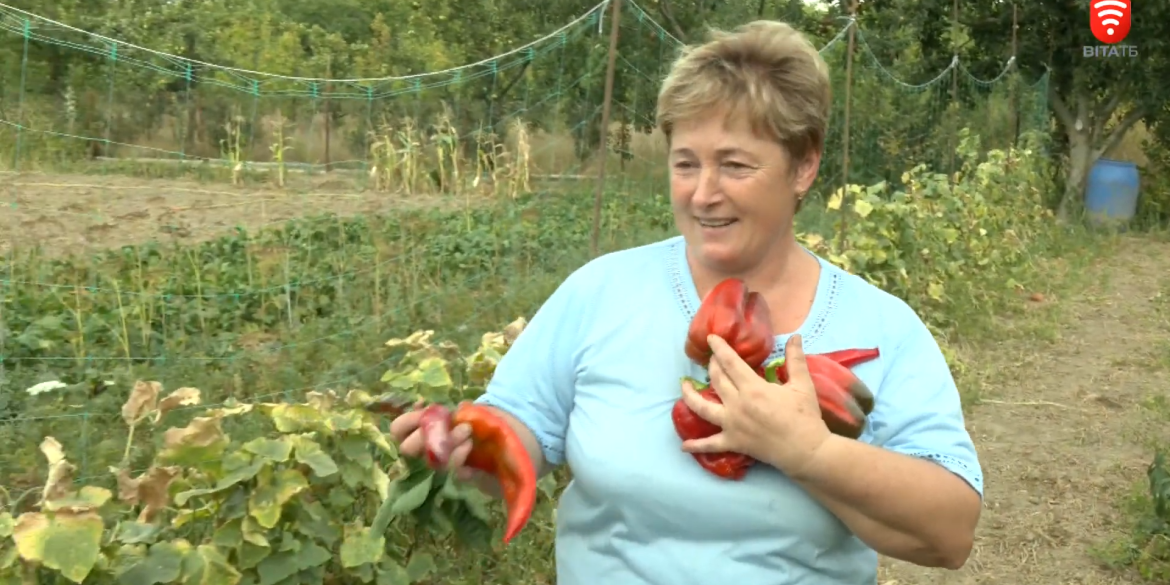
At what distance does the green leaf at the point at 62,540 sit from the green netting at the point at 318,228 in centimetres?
133

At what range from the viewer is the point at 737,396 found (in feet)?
4.50

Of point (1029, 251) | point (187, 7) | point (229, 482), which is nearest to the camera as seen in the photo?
point (229, 482)

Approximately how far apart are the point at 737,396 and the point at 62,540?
1123 mm

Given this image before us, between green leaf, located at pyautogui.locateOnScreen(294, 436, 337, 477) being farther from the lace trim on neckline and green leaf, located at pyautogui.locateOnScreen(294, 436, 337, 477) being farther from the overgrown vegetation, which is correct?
the lace trim on neckline

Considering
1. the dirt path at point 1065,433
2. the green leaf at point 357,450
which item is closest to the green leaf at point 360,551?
the green leaf at point 357,450

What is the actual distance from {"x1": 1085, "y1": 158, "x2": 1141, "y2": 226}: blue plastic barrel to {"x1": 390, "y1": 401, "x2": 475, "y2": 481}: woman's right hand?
1102 cm

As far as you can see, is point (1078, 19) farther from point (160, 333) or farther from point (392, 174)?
point (160, 333)

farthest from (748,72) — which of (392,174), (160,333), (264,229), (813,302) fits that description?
(392,174)

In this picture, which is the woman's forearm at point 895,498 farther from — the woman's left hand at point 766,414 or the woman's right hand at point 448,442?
the woman's right hand at point 448,442

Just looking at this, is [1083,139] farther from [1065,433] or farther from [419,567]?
[419,567]

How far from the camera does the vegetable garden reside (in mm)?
2102

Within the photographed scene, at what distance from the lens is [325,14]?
580 inches

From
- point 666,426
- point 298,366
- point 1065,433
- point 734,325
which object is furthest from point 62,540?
point 1065,433

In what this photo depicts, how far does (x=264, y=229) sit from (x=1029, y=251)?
18.7ft
